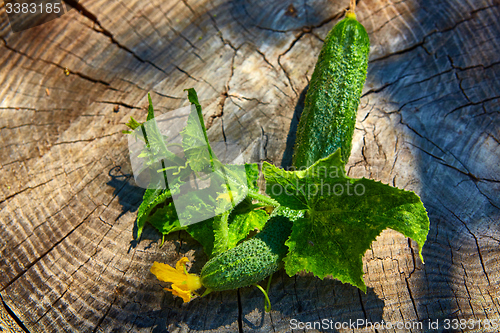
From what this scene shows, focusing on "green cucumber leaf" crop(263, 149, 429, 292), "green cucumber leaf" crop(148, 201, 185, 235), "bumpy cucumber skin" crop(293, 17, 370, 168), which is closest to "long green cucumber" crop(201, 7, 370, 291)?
"bumpy cucumber skin" crop(293, 17, 370, 168)

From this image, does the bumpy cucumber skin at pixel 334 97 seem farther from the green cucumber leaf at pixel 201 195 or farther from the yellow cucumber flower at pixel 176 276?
the yellow cucumber flower at pixel 176 276

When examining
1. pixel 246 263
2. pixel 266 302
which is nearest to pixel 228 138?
pixel 246 263

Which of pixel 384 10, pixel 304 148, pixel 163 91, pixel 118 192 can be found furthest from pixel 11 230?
pixel 384 10

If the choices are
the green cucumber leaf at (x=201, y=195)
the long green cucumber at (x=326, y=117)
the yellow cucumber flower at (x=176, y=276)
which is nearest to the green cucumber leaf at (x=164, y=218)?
the green cucumber leaf at (x=201, y=195)

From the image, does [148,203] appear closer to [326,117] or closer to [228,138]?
[228,138]

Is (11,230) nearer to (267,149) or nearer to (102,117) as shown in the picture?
(102,117)

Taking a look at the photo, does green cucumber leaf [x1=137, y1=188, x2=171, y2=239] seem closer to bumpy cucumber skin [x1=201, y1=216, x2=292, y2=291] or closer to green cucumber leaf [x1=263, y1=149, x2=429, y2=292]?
bumpy cucumber skin [x1=201, y1=216, x2=292, y2=291]
